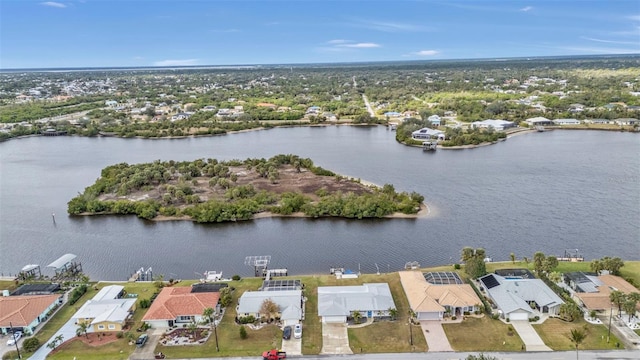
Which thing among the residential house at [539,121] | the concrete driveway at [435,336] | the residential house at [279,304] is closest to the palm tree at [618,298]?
the concrete driveway at [435,336]

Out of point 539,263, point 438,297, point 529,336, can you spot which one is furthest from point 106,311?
point 539,263

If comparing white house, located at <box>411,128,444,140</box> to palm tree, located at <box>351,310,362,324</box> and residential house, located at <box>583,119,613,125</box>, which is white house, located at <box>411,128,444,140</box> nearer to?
residential house, located at <box>583,119,613,125</box>

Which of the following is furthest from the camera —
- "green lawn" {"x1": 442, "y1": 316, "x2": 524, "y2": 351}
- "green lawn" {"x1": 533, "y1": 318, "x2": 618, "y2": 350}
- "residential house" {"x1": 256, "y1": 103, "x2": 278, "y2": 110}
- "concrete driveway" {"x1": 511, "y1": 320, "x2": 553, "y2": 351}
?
"residential house" {"x1": 256, "y1": 103, "x2": 278, "y2": 110}

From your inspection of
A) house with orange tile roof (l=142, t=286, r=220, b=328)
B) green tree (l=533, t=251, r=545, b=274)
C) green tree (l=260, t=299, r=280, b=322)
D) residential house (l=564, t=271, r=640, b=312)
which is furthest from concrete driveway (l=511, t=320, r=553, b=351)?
house with orange tile roof (l=142, t=286, r=220, b=328)

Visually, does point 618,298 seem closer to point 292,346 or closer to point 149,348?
point 292,346

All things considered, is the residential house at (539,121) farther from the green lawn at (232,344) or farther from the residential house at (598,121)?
the green lawn at (232,344)

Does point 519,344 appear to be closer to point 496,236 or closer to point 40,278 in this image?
point 496,236
